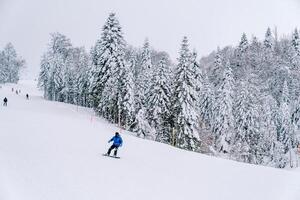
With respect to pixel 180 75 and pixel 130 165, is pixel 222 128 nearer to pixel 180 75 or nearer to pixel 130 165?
pixel 180 75

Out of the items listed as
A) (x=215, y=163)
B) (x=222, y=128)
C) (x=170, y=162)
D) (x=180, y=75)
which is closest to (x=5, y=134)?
(x=170, y=162)

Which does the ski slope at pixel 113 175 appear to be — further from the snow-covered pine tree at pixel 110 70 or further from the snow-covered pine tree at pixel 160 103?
the snow-covered pine tree at pixel 110 70

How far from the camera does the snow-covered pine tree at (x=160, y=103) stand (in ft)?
138

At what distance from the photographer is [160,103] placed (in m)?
42.0

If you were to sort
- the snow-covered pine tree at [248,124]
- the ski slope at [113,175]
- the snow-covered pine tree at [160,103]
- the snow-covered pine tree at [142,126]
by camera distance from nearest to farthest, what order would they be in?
the ski slope at [113,175]
the snow-covered pine tree at [142,126]
the snow-covered pine tree at [160,103]
the snow-covered pine tree at [248,124]

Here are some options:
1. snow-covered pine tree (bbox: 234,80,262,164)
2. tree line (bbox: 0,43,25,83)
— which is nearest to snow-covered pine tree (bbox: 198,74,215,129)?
snow-covered pine tree (bbox: 234,80,262,164)

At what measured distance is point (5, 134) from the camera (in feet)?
65.2

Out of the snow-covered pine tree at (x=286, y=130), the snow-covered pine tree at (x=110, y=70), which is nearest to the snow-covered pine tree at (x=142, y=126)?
the snow-covered pine tree at (x=110, y=70)

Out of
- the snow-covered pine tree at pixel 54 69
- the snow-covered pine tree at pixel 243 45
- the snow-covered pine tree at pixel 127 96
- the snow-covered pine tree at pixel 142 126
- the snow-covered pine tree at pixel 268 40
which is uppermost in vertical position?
the snow-covered pine tree at pixel 268 40

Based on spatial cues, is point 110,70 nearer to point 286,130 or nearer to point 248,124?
point 248,124

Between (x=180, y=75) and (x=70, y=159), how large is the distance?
24.4 m

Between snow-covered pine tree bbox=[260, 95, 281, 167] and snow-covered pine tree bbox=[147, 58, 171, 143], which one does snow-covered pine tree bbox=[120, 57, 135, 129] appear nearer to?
snow-covered pine tree bbox=[147, 58, 171, 143]

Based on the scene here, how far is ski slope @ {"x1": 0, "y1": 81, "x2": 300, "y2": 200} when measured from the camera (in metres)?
12.2

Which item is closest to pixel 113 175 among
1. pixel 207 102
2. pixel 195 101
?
pixel 195 101
